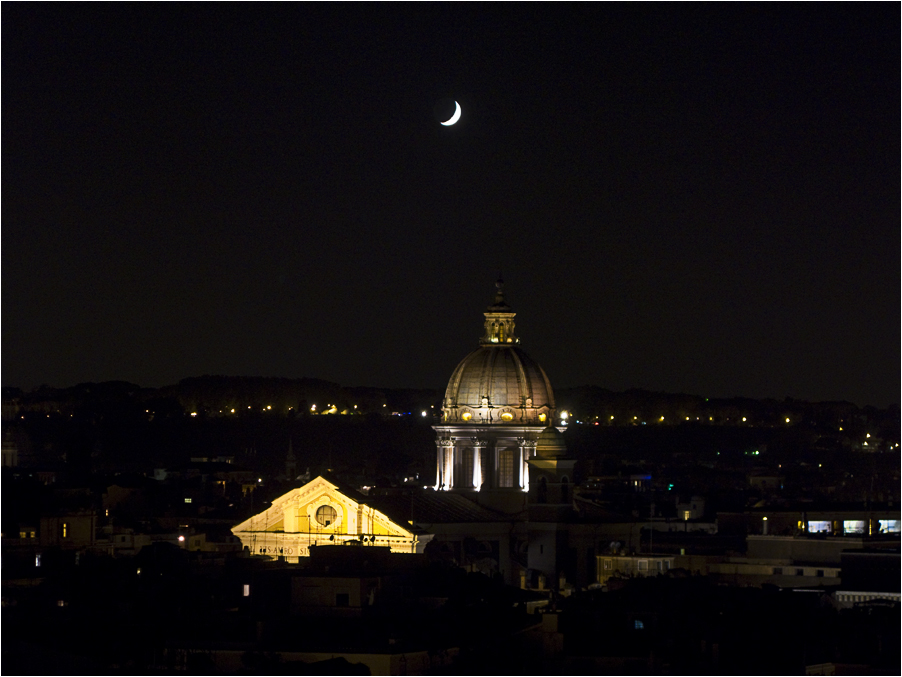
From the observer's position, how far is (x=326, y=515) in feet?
266

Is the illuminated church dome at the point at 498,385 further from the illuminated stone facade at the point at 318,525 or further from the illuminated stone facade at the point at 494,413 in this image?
the illuminated stone facade at the point at 318,525

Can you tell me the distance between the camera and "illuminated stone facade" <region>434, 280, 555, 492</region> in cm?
8756

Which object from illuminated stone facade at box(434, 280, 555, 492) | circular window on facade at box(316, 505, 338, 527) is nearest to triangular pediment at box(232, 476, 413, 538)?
circular window on facade at box(316, 505, 338, 527)

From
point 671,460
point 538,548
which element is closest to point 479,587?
point 538,548

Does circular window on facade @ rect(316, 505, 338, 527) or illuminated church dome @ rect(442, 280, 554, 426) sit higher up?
illuminated church dome @ rect(442, 280, 554, 426)

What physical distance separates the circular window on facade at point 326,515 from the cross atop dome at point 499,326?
9.54m

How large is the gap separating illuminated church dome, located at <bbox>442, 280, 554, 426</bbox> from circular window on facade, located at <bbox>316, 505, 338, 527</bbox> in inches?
314

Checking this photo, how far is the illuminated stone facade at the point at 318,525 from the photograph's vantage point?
260ft

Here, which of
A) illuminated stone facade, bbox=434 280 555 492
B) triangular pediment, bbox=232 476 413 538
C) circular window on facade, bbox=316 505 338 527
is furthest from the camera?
illuminated stone facade, bbox=434 280 555 492

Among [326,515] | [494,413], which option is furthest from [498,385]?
[326,515]

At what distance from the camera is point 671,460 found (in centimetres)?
18762

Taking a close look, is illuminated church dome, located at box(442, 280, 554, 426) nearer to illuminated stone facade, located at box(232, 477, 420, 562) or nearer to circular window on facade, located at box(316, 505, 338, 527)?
illuminated stone facade, located at box(232, 477, 420, 562)

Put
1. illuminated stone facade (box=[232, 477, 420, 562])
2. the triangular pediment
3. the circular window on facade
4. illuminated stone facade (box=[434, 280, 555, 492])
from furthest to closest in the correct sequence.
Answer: illuminated stone facade (box=[434, 280, 555, 492]) → the circular window on facade → the triangular pediment → illuminated stone facade (box=[232, 477, 420, 562])

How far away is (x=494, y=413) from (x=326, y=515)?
8429 millimetres
